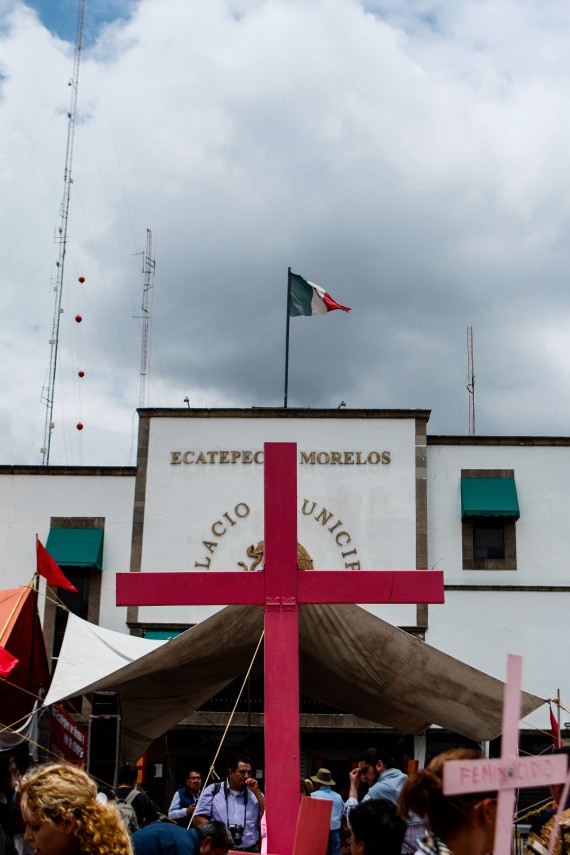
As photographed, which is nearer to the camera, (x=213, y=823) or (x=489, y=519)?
(x=213, y=823)

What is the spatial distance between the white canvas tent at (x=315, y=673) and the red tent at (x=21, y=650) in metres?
0.55

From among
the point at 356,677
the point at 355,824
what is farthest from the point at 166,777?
the point at 355,824

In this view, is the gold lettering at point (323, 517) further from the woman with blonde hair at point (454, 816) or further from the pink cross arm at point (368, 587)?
the woman with blonde hair at point (454, 816)

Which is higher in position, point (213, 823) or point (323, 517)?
point (323, 517)

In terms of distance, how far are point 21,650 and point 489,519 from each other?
41.1ft

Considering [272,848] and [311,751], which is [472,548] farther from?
[272,848]

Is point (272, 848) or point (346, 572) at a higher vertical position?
point (346, 572)

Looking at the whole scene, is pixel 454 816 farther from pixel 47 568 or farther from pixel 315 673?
pixel 47 568

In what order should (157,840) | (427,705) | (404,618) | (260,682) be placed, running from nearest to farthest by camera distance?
1. (157,840)
2. (427,705)
3. (260,682)
4. (404,618)

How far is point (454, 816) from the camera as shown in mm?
3043

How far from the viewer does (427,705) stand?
449 inches

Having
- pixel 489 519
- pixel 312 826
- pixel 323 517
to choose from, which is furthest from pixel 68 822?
Answer: pixel 489 519

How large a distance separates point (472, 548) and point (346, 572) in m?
14.4

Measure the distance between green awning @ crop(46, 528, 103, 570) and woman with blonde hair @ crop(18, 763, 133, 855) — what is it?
1905cm
